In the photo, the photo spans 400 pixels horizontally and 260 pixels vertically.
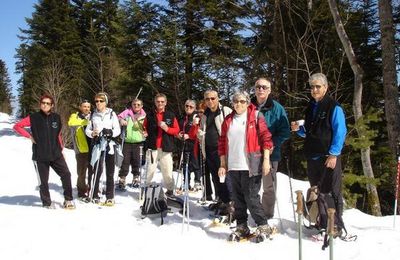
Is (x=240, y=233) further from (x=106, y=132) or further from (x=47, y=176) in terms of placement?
(x=47, y=176)

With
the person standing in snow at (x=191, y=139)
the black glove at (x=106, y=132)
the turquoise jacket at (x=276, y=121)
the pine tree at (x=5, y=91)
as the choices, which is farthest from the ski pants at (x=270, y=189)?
the pine tree at (x=5, y=91)

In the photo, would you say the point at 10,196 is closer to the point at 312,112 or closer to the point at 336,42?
the point at 312,112

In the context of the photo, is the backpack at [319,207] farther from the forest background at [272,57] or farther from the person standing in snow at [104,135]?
the forest background at [272,57]

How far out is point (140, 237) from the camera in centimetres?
552

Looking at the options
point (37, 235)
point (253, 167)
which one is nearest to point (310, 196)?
point (253, 167)

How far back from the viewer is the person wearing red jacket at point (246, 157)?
5.16 meters

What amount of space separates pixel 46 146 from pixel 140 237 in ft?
8.16

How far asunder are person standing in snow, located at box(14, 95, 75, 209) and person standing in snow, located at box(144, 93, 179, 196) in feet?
5.25

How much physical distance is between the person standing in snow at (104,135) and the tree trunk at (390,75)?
22.7 feet

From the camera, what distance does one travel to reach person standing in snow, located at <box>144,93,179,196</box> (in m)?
7.48

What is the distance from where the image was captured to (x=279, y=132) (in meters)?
5.66

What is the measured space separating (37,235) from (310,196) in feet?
12.4

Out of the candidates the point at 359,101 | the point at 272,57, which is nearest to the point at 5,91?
the point at 272,57

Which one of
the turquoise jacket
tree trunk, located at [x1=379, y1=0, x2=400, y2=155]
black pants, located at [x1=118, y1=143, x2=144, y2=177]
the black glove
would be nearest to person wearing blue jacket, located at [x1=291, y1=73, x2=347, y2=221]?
the turquoise jacket
